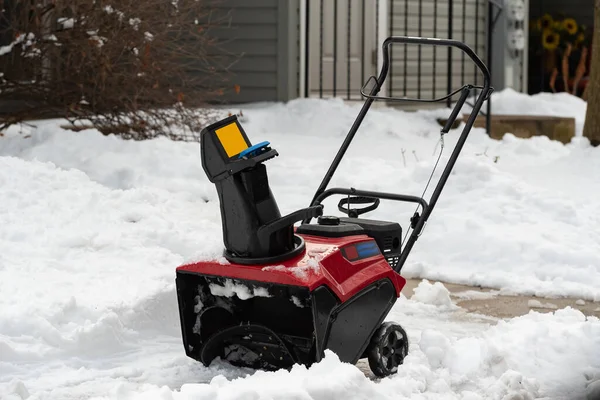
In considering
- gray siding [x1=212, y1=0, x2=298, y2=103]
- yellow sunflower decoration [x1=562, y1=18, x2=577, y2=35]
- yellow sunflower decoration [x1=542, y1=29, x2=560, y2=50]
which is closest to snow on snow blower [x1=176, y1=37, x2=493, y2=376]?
gray siding [x1=212, y1=0, x2=298, y2=103]

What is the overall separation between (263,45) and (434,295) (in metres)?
7.60

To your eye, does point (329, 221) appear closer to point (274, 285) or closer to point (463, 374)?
point (274, 285)

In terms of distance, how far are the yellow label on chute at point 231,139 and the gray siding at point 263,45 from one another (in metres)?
8.62

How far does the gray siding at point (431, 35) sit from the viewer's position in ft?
47.1

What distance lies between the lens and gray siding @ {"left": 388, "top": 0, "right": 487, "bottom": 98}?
14.3m

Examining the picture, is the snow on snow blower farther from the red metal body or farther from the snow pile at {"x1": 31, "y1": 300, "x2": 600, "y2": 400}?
the snow pile at {"x1": 31, "y1": 300, "x2": 600, "y2": 400}

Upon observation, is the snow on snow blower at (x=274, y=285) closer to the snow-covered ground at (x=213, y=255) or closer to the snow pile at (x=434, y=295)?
the snow-covered ground at (x=213, y=255)

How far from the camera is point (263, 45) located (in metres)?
12.5

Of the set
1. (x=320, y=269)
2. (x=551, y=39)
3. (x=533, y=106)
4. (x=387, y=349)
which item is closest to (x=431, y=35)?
(x=533, y=106)

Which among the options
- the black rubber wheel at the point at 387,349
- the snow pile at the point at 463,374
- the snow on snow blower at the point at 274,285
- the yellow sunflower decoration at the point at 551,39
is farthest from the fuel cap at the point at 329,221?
the yellow sunflower decoration at the point at 551,39

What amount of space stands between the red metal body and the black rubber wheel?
19 cm

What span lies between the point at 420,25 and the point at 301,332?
10977 millimetres

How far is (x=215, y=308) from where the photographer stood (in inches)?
162

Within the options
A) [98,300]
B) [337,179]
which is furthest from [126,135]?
[98,300]
